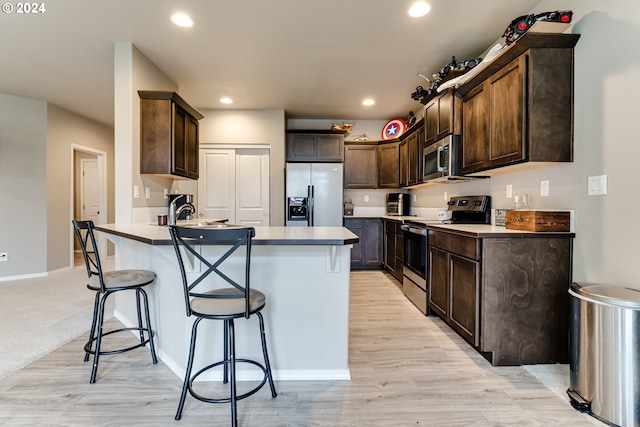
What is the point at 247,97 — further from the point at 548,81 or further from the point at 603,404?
the point at 603,404

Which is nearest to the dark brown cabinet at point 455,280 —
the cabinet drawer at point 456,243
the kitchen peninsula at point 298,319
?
the cabinet drawer at point 456,243

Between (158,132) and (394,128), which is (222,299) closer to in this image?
(158,132)

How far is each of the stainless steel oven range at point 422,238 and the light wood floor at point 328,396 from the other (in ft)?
2.91

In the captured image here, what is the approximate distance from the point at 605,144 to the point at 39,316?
4.81 m

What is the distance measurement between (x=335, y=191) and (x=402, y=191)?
1350mm

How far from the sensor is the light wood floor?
1.64 meters

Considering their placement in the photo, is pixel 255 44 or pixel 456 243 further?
pixel 255 44

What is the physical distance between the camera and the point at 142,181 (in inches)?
129

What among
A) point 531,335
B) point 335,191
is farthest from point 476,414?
point 335,191

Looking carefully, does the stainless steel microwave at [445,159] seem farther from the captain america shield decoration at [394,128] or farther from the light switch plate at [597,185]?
the captain america shield decoration at [394,128]

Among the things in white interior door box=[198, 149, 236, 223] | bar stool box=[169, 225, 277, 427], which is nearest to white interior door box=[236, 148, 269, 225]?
white interior door box=[198, 149, 236, 223]

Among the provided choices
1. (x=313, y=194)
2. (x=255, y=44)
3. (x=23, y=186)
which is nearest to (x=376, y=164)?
(x=313, y=194)

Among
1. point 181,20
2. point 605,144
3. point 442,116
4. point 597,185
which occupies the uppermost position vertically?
point 181,20

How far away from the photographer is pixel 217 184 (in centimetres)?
516
